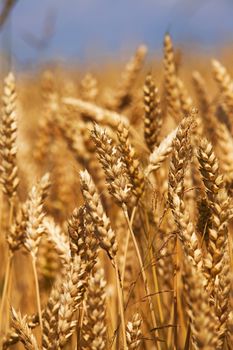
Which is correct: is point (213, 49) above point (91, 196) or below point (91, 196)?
above

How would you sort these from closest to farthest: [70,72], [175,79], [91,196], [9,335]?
[91,196]
[9,335]
[175,79]
[70,72]

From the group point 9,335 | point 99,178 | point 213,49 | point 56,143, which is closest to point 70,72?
point 213,49

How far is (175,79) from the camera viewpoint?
182 centimetres

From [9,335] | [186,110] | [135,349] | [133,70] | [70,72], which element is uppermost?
[70,72]

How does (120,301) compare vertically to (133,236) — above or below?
below

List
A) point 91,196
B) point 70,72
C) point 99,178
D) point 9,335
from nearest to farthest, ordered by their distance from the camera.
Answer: point 91,196 < point 9,335 < point 99,178 < point 70,72

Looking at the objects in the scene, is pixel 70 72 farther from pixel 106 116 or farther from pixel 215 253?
pixel 215 253

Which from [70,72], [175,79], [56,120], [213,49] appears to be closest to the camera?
[175,79]

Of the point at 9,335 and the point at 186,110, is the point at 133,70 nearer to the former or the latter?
the point at 186,110

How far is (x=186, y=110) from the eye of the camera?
6.16 feet

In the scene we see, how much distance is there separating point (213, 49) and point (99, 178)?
9167 mm

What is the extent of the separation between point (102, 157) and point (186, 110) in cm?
95

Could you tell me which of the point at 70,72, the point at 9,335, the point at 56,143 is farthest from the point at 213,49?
the point at 9,335

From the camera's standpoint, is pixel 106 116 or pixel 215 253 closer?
pixel 215 253
